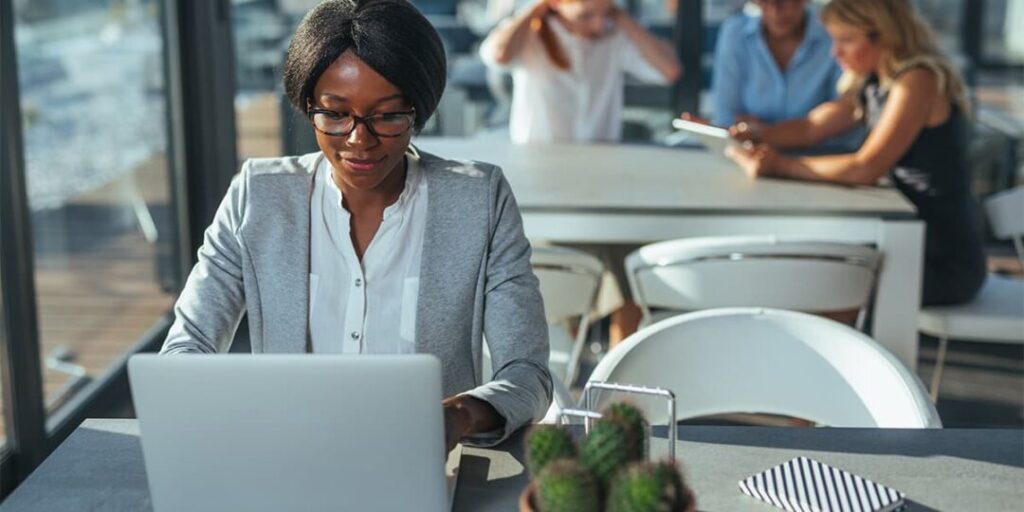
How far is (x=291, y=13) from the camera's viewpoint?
203 inches

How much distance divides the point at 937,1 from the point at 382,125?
392cm

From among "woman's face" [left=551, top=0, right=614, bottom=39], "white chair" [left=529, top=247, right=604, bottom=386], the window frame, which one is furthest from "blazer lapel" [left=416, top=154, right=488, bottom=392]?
"woman's face" [left=551, top=0, right=614, bottom=39]

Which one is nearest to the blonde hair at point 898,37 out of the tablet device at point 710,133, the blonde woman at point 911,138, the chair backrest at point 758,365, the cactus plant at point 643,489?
the blonde woman at point 911,138

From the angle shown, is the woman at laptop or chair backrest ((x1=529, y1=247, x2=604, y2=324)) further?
chair backrest ((x1=529, y1=247, x2=604, y2=324))

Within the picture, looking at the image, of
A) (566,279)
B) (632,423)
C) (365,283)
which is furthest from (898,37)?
(632,423)

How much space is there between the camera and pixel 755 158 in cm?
367

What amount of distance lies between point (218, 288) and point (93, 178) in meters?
2.26

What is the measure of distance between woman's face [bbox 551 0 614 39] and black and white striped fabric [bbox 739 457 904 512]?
2.80 meters

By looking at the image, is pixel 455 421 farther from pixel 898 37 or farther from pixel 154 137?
pixel 154 137

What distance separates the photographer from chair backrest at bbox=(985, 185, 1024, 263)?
3.74m

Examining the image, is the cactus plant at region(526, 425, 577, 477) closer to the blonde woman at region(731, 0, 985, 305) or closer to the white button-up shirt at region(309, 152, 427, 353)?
the white button-up shirt at region(309, 152, 427, 353)

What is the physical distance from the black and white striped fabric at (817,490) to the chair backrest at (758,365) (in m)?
0.50

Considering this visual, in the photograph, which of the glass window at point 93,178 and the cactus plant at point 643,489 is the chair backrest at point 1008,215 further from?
the cactus plant at point 643,489

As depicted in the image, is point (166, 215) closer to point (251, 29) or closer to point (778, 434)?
point (251, 29)
